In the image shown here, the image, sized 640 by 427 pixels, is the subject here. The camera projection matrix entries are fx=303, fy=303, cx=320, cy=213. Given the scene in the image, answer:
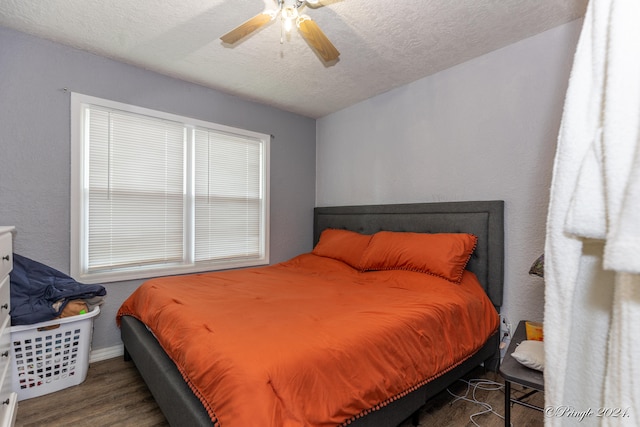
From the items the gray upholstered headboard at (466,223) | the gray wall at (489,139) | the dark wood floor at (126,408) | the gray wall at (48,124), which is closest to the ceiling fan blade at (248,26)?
the gray wall at (48,124)

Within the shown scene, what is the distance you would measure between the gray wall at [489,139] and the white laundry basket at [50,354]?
2.69 metres

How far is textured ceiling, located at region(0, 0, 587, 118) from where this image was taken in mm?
1875

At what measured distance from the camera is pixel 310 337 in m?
1.29

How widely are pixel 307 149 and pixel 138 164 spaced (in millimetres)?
1917

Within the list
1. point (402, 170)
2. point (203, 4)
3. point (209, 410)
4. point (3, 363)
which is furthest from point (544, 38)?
point (3, 363)

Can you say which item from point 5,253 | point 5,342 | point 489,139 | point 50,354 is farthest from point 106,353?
point 489,139

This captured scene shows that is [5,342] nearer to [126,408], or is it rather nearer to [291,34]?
[126,408]

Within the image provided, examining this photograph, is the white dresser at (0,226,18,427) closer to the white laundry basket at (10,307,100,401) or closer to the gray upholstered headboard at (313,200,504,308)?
the white laundry basket at (10,307,100,401)

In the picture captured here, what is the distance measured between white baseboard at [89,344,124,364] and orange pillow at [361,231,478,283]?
2.18 metres

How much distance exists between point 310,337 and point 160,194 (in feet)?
7.19

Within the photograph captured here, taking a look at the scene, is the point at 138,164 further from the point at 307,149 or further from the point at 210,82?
the point at 307,149

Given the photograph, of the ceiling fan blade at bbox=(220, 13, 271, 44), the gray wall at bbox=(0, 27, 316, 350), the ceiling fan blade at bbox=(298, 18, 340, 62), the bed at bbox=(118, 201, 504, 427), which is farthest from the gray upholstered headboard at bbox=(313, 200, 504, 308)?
the gray wall at bbox=(0, 27, 316, 350)

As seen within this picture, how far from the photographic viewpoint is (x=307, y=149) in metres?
3.88

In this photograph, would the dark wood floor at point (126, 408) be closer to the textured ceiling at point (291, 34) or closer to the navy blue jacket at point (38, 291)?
the navy blue jacket at point (38, 291)
